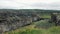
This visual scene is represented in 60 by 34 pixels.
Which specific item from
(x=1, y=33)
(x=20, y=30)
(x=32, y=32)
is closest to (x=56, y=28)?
(x=32, y=32)

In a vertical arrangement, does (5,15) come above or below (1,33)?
A: above

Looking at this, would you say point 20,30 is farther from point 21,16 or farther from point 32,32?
point 21,16

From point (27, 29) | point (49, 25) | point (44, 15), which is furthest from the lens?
point (44, 15)

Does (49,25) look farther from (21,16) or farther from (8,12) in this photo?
(8,12)

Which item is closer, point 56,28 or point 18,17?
point 56,28

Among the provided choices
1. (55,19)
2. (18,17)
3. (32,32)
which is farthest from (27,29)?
(55,19)

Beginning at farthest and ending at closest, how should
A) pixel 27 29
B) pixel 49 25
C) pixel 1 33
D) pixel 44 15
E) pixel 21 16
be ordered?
pixel 44 15 < pixel 21 16 < pixel 49 25 < pixel 27 29 < pixel 1 33
